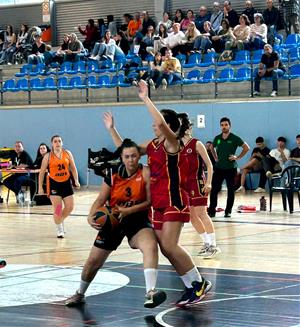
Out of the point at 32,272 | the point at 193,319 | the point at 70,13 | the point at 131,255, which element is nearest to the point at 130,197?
the point at 193,319

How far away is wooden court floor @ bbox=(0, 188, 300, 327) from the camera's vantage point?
882 cm

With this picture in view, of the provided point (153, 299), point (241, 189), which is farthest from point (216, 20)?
point (153, 299)

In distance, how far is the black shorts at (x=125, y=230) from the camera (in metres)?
9.17

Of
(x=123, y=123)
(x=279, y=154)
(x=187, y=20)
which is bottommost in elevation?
(x=279, y=154)

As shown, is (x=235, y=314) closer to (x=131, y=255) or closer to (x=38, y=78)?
(x=131, y=255)

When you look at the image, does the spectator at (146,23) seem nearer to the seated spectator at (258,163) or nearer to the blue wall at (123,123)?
the blue wall at (123,123)

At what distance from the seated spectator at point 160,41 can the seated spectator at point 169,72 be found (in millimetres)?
988

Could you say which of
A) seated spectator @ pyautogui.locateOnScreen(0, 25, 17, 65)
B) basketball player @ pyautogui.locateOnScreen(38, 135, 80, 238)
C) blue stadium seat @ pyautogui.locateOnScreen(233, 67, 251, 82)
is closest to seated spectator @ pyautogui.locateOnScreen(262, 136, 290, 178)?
blue stadium seat @ pyautogui.locateOnScreen(233, 67, 251, 82)

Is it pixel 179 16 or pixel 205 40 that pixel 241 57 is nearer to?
pixel 205 40

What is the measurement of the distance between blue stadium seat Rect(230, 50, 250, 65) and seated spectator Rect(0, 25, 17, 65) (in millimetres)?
10615

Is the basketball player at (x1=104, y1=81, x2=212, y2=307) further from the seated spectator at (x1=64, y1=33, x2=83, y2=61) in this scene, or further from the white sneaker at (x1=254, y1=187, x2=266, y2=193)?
the seated spectator at (x1=64, y1=33, x2=83, y2=61)

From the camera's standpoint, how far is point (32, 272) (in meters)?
11.9

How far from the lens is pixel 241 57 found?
90.3 ft

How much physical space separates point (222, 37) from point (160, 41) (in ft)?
6.76
